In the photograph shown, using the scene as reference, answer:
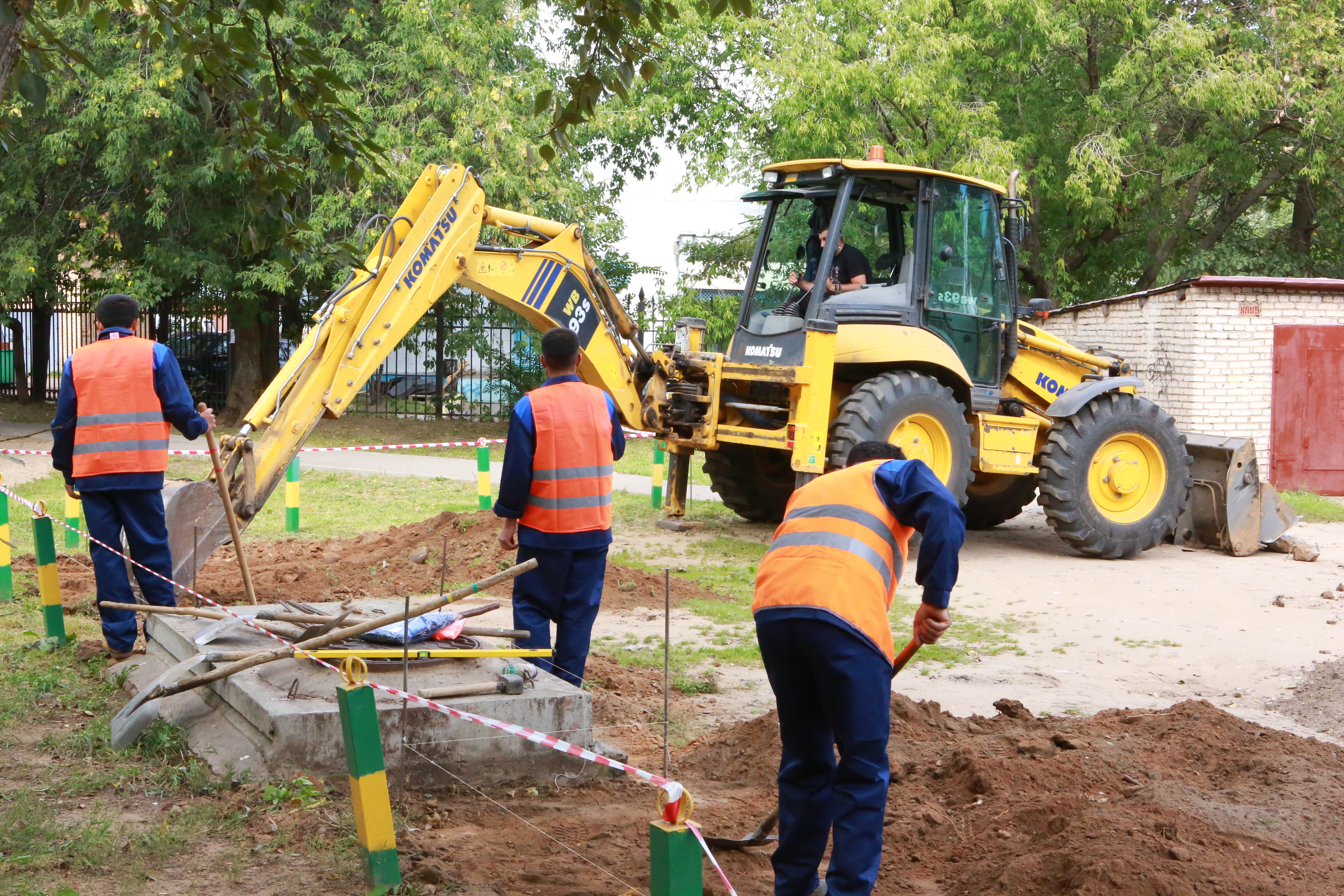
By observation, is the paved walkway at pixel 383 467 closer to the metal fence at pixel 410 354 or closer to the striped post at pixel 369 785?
the metal fence at pixel 410 354

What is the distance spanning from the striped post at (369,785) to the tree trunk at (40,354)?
24186 mm

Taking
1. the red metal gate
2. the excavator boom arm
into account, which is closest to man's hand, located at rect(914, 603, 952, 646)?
the excavator boom arm

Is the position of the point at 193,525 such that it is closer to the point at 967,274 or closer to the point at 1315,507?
the point at 967,274

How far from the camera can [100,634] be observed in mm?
8008

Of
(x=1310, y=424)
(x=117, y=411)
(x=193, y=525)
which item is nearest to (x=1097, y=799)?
(x=117, y=411)

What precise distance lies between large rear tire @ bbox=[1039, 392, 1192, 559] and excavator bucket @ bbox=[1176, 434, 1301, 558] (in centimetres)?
41

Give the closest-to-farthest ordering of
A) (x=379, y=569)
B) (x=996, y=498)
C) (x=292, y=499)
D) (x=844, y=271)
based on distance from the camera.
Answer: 1. (x=379, y=569)
2. (x=844, y=271)
3. (x=292, y=499)
4. (x=996, y=498)

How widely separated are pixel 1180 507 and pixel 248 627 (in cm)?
929

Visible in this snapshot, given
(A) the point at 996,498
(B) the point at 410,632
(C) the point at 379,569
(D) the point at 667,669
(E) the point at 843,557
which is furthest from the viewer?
(A) the point at 996,498

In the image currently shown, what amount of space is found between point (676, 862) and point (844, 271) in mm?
8861

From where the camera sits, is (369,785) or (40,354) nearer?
(369,785)

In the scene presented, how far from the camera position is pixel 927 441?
11227 millimetres

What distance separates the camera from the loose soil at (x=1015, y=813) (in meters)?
4.43

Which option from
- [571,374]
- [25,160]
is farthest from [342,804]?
[25,160]
